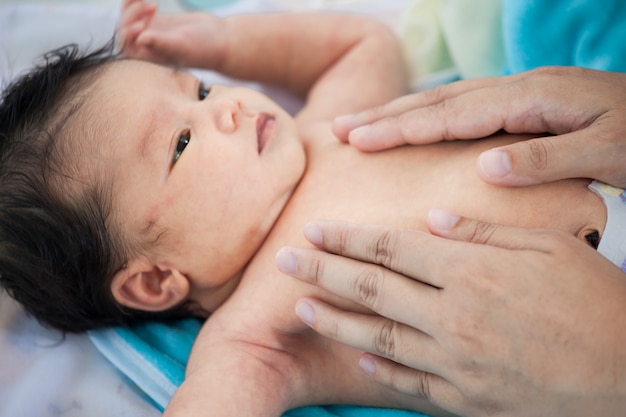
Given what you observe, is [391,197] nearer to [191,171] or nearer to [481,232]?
[481,232]

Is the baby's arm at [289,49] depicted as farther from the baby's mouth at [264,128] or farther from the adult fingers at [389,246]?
the adult fingers at [389,246]

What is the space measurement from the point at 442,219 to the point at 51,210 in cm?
67

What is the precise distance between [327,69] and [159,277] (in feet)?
2.71

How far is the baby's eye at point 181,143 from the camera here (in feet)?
3.75

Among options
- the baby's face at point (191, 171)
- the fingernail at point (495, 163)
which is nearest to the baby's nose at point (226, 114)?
the baby's face at point (191, 171)

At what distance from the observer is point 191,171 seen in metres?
1.13

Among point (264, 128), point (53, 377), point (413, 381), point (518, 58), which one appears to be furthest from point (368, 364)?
point (518, 58)

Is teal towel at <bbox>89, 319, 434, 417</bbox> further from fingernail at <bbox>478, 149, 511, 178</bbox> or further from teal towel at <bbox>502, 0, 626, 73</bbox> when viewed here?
teal towel at <bbox>502, 0, 626, 73</bbox>

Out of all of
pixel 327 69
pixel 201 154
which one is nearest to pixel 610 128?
pixel 201 154

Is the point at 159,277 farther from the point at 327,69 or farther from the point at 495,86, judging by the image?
the point at 327,69

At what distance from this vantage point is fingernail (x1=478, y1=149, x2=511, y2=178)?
91cm

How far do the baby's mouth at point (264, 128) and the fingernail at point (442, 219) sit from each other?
0.41 meters

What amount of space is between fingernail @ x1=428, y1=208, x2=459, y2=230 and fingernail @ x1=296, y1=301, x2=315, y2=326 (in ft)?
0.77

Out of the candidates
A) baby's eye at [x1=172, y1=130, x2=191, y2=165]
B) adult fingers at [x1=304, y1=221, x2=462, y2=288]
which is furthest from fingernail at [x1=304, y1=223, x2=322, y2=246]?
baby's eye at [x1=172, y1=130, x2=191, y2=165]
